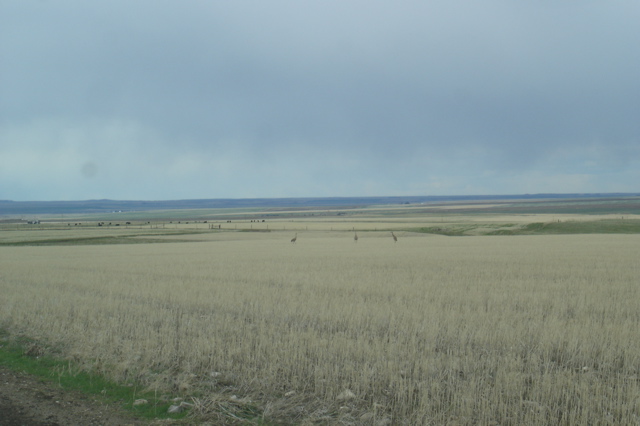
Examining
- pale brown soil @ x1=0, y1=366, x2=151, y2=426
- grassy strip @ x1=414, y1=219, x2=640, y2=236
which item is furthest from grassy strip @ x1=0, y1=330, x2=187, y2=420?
grassy strip @ x1=414, y1=219, x2=640, y2=236

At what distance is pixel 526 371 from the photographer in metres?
7.72

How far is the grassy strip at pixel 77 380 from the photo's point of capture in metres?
6.90

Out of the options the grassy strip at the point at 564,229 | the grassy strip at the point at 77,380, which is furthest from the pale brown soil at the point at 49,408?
the grassy strip at the point at 564,229

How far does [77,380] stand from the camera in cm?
803

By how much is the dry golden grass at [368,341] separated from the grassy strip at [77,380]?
32 centimetres

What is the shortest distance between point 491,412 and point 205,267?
1980 cm

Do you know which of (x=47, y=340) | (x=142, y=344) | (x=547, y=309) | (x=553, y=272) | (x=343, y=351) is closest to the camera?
(x=343, y=351)

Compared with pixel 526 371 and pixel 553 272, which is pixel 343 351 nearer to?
pixel 526 371

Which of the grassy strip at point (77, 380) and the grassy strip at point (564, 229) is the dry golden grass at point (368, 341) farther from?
the grassy strip at point (564, 229)

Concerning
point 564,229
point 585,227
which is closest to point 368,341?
point 564,229

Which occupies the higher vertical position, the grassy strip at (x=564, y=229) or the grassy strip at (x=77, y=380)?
the grassy strip at (x=77, y=380)

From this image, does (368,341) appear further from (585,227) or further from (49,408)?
(585,227)

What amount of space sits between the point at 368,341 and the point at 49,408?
557 centimetres

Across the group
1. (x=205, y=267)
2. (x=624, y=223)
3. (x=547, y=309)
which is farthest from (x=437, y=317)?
(x=624, y=223)
